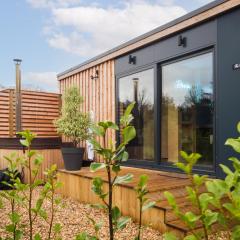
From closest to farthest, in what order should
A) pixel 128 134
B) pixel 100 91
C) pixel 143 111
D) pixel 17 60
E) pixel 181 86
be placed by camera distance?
1. pixel 128 134
2. pixel 181 86
3. pixel 143 111
4. pixel 100 91
5. pixel 17 60

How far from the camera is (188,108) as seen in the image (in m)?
5.24

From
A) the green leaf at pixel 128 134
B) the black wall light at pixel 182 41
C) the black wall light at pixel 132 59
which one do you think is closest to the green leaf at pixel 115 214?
the green leaf at pixel 128 134

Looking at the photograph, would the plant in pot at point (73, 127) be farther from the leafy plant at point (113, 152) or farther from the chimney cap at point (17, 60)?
the leafy plant at point (113, 152)

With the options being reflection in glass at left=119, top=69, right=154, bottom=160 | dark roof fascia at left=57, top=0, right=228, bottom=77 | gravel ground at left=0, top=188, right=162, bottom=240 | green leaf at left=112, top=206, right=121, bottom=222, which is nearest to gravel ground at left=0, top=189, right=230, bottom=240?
gravel ground at left=0, top=188, right=162, bottom=240

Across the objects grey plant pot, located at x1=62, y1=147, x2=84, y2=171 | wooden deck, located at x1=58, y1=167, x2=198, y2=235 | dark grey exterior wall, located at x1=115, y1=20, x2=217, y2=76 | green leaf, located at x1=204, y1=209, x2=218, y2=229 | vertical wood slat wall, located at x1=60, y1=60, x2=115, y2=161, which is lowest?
wooden deck, located at x1=58, y1=167, x2=198, y2=235

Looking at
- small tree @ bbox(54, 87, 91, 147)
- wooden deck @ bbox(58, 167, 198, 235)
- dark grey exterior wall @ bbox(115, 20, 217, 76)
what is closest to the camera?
wooden deck @ bbox(58, 167, 198, 235)

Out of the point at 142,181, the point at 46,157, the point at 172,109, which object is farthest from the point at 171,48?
the point at 142,181

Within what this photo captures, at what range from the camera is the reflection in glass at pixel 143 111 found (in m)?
6.05

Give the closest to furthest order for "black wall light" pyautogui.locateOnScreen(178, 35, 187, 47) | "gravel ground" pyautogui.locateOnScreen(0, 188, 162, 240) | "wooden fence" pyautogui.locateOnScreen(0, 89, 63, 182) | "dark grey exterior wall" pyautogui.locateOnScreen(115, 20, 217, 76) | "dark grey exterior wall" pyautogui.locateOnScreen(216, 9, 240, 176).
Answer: "gravel ground" pyautogui.locateOnScreen(0, 188, 162, 240) → "dark grey exterior wall" pyautogui.locateOnScreen(216, 9, 240, 176) → "dark grey exterior wall" pyautogui.locateOnScreen(115, 20, 217, 76) → "black wall light" pyautogui.locateOnScreen(178, 35, 187, 47) → "wooden fence" pyautogui.locateOnScreen(0, 89, 63, 182)

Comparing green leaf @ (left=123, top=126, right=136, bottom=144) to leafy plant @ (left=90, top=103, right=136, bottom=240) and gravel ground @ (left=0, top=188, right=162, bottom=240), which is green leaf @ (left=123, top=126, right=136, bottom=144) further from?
gravel ground @ (left=0, top=188, right=162, bottom=240)

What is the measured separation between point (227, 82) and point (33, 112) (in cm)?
560

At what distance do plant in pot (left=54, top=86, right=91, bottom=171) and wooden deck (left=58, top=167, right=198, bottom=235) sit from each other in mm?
269

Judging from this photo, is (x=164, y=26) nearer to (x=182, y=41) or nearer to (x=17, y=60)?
(x=182, y=41)

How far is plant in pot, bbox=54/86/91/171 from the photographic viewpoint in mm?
6312
